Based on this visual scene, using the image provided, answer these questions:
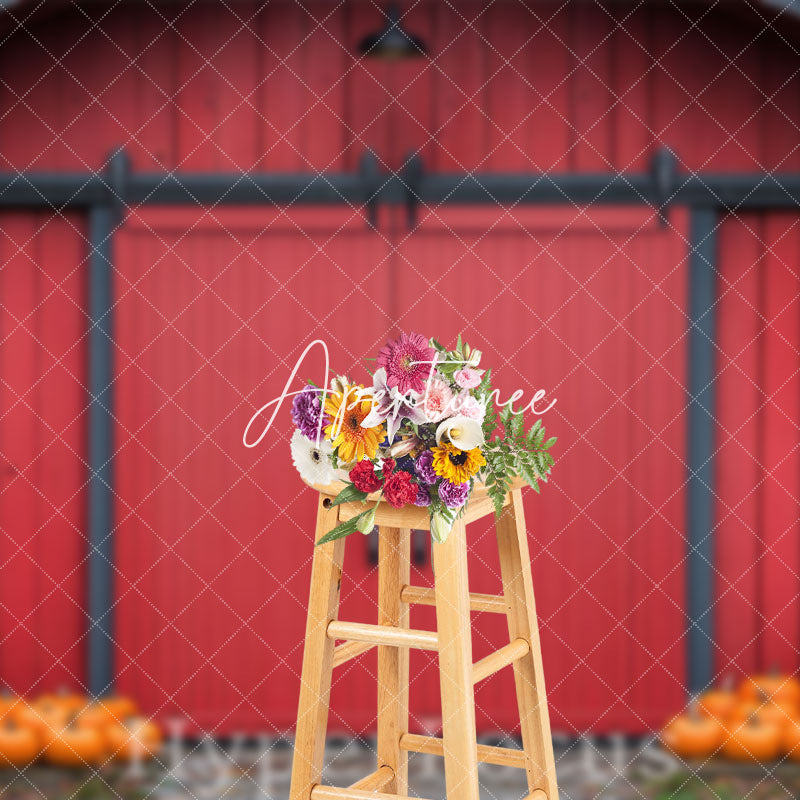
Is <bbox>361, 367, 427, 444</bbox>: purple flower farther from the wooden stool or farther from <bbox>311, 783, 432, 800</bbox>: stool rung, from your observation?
<bbox>311, 783, 432, 800</bbox>: stool rung

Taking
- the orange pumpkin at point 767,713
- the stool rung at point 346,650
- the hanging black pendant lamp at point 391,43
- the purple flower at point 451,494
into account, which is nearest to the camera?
the purple flower at point 451,494

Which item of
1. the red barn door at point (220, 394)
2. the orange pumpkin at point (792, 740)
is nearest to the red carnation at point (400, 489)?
the red barn door at point (220, 394)

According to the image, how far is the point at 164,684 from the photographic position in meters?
4.13

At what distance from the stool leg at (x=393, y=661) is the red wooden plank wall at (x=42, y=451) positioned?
1.84 m

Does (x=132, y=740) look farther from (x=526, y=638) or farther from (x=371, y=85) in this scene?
(x=371, y=85)

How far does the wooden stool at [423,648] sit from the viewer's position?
2256 millimetres

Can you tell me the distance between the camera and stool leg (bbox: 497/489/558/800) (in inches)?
98.7

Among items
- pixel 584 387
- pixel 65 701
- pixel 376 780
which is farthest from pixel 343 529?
pixel 65 701

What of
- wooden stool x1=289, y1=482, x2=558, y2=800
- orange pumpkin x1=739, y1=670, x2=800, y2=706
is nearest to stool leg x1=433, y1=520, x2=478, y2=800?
wooden stool x1=289, y1=482, x2=558, y2=800

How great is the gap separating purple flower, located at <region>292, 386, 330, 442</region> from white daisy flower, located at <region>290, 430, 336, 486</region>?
0.02m

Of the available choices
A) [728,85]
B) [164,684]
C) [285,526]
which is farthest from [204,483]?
[728,85]

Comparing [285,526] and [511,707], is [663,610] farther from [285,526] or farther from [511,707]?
[285,526]

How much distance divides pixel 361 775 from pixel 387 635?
6.18ft

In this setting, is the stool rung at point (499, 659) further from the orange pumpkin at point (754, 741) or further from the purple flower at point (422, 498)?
the orange pumpkin at point (754, 741)
